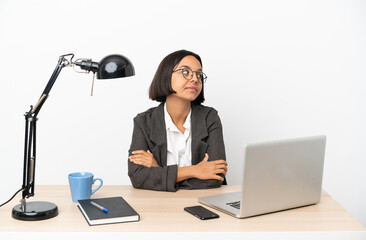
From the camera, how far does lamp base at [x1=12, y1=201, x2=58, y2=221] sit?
59.4 inches

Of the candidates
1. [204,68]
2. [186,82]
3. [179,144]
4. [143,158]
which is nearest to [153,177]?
[143,158]

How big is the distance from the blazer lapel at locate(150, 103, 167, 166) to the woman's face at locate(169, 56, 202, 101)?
154 mm

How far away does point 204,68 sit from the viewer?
10.9ft

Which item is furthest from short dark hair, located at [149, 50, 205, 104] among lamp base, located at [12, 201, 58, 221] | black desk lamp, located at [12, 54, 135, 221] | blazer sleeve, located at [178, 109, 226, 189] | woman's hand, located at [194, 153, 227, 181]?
lamp base, located at [12, 201, 58, 221]

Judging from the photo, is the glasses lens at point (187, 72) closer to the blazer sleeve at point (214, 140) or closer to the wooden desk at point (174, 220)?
the blazer sleeve at point (214, 140)

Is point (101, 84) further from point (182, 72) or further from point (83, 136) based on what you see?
point (182, 72)

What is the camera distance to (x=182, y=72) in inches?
89.0

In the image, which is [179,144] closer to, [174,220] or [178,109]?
[178,109]

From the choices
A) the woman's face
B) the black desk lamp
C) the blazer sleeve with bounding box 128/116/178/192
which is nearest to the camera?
the black desk lamp

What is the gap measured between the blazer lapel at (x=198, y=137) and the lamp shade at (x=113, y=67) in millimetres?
753

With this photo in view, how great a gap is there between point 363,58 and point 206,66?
3.85 feet

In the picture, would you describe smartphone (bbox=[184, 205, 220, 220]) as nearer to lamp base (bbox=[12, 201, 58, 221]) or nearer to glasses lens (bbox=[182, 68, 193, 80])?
lamp base (bbox=[12, 201, 58, 221])

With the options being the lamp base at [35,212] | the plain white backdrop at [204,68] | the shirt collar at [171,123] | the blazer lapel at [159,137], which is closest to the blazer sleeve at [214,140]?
the shirt collar at [171,123]

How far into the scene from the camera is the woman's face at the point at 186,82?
2.23m
